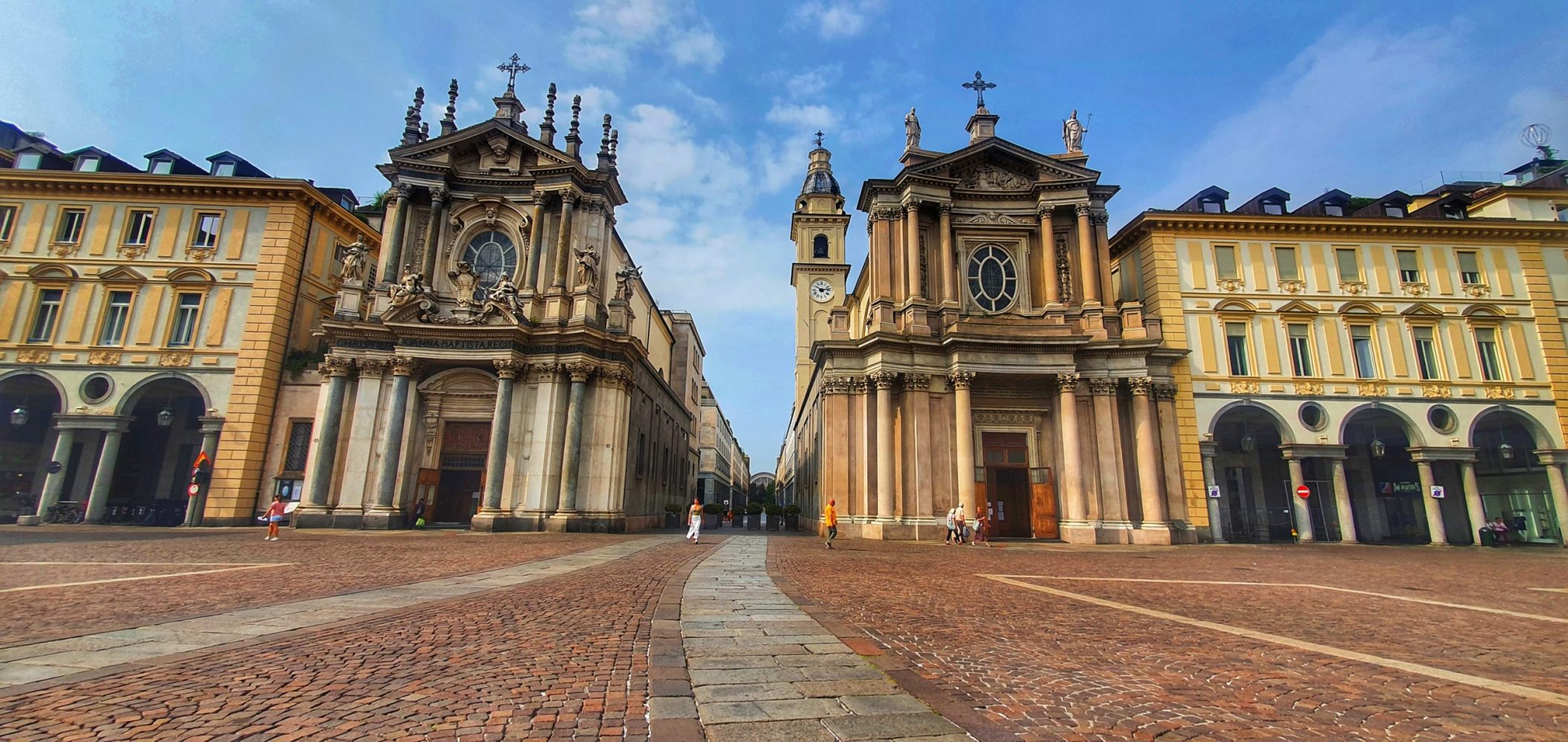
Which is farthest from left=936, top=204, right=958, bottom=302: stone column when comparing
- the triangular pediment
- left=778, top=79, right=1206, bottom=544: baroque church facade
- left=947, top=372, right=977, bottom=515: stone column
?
left=947, top=372, right=977, bottom=515: stone column

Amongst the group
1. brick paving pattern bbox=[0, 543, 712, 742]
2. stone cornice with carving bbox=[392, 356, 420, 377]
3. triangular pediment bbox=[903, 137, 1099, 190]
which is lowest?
brick paving pattern bbox=[0, 543, 712, 742]

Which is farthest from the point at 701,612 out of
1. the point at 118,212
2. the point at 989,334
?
the point at 118,212

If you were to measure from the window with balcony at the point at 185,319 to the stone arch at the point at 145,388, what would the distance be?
4.62 ft

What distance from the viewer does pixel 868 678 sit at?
4.85 meters

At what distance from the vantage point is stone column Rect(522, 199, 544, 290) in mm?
28359

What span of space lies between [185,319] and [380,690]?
33.9m

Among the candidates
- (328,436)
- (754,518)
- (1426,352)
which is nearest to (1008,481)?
Result: (1426,352)

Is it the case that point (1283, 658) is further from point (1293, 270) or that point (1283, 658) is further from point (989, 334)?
point (1293, 270)

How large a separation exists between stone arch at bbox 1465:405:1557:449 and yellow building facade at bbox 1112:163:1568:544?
0.07m

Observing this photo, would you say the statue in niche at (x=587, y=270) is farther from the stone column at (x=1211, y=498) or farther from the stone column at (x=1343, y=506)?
the stone column at (x=1343, y=506)

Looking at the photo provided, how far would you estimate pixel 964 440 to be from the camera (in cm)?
2550

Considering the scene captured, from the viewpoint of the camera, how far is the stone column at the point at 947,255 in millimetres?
28047

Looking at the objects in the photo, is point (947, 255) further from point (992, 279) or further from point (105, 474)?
point (105, 474)

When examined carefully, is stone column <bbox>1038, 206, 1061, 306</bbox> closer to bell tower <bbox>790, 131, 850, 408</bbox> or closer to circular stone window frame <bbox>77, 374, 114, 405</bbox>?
bell tower <bbox>790, 131, 850, 408</bbox>
